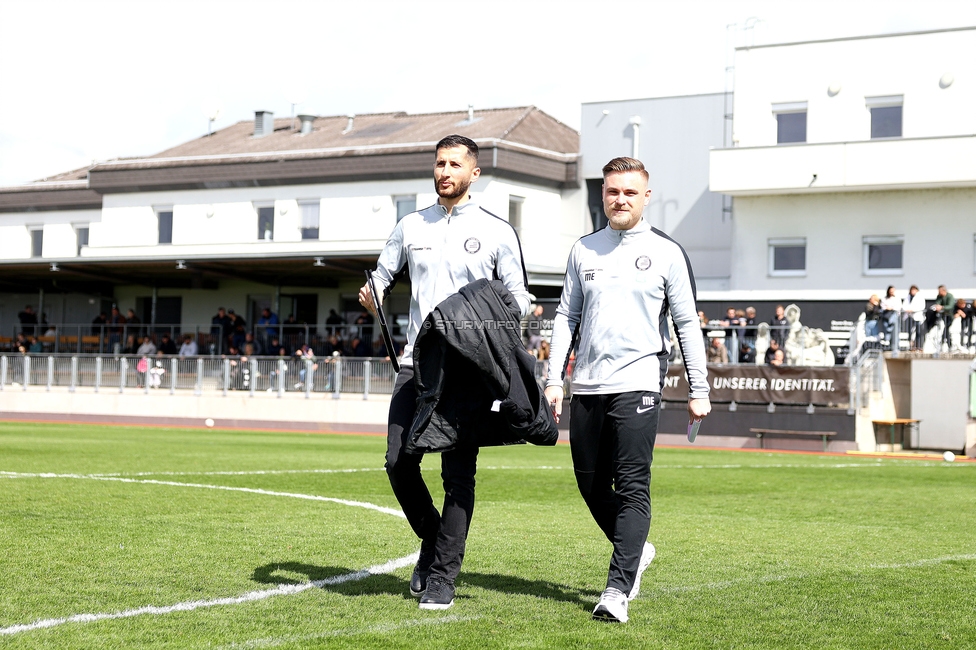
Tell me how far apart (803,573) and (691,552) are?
990mm

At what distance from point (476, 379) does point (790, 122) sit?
36.0m

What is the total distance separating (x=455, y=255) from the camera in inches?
247

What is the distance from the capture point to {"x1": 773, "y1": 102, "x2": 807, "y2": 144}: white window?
131 ft

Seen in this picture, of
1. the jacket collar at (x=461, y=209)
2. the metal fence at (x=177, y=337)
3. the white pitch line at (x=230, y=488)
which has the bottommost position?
the white pitch line at (x=230, y=488)

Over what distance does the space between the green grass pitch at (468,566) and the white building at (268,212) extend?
27334 millimetres

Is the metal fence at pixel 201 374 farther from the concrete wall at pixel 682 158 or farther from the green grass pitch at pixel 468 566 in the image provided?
A: the green grass pitch at pixel 468 566

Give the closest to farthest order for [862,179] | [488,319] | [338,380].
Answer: [488,319] < [338,380] < [862,179]

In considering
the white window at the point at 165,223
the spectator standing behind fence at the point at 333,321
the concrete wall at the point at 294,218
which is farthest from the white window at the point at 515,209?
the white window at the point at 165,223

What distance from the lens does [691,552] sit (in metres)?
7.98

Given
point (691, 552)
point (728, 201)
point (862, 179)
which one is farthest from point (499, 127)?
point (691, 552)

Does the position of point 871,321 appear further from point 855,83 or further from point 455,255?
point 455,255

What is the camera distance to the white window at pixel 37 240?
52.9 metres

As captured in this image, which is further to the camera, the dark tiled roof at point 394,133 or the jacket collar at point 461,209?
the dark tiled roof at point 394,133

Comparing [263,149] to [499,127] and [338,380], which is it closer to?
[499,127]
